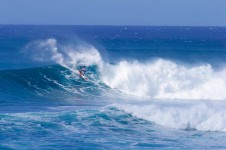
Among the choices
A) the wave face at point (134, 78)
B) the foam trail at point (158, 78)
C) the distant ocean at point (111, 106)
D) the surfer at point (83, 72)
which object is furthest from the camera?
the surfer at point (83, 72)

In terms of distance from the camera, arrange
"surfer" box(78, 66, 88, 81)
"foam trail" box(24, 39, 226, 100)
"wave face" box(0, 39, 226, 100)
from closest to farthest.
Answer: "wave face" box(0, 39, 226, 100)
"foam trail" box(24, 39, 226, 100)
"surfer" box(78, 66, 88, 81)

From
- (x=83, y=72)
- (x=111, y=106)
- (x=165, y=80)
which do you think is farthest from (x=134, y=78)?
(x=111, y=106)

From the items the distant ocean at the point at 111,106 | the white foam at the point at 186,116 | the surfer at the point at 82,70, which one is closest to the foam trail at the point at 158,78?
the distant ocean at the point at 111,106

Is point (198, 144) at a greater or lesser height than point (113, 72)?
lesser

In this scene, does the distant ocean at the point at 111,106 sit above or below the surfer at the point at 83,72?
below

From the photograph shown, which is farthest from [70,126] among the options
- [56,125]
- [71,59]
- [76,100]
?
[71,59]

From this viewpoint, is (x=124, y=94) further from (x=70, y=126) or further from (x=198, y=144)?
(x=198, y=144)

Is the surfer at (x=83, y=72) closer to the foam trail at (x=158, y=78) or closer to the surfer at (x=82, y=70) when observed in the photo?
the surfer at (x=82, y=70)

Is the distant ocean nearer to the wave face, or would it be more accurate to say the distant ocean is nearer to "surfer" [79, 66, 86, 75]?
the wave face

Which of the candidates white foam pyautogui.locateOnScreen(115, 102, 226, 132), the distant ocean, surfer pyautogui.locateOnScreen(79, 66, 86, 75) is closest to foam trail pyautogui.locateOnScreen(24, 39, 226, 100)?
the distant ocean

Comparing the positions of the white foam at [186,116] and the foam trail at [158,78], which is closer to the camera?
the white foam at [186,116]

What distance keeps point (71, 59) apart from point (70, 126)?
1535 centimetres

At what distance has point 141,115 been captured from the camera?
20797 mm

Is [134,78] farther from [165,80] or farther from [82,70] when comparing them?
[82,70]
